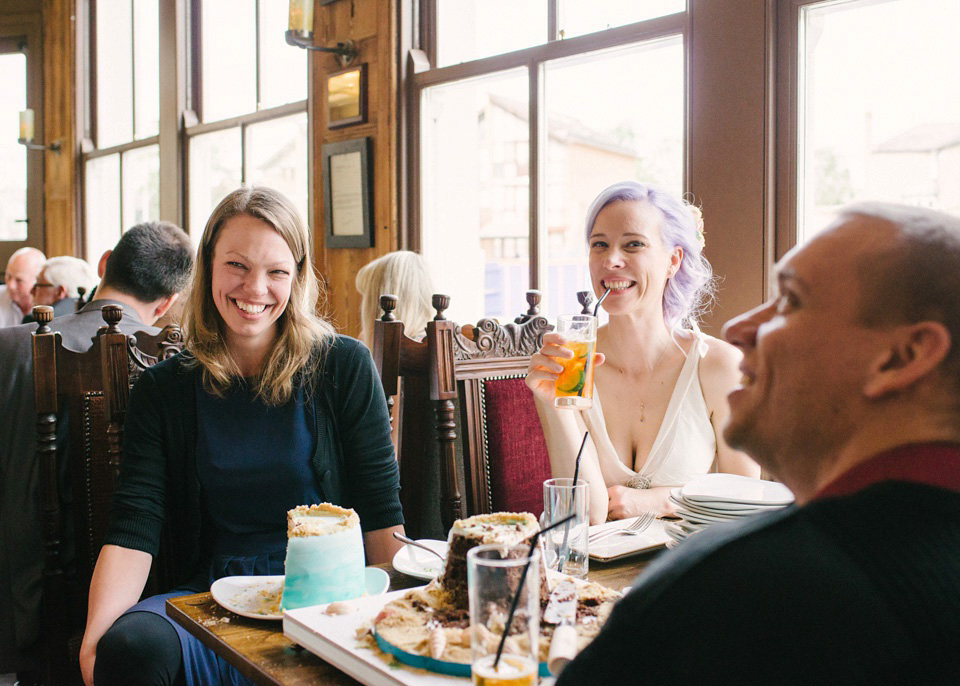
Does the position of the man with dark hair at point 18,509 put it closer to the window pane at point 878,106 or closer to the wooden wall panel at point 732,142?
the wooden wall panel at point 732,142

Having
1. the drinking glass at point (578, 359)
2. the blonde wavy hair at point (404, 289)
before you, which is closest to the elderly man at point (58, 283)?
the blonde wavy hair at point (404, 289)

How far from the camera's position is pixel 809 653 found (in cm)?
56

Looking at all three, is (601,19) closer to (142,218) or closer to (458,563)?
(458,563)

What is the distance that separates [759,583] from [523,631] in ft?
1.03

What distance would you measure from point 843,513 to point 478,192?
376cm

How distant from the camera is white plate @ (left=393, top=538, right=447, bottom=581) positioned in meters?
1.29

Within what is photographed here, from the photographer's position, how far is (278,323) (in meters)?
2.00

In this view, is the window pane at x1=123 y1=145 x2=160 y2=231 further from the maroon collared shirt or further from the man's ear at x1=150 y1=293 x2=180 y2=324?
the maroon collared shirt

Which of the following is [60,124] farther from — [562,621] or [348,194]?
[562,621]

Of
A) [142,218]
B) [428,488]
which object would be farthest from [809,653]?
[142,218]

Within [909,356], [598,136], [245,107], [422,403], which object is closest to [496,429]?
[422,403]

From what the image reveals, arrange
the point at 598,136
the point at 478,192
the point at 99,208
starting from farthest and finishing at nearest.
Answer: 1. the point at 99,208
2. the point at 478,192
3. the point at 598,136

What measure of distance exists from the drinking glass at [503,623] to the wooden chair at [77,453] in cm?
131

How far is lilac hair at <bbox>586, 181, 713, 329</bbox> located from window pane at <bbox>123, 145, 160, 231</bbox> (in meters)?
5.60
